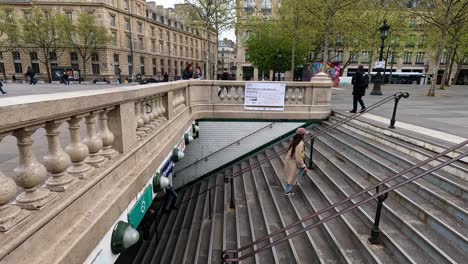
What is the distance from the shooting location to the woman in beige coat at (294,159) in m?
5.92

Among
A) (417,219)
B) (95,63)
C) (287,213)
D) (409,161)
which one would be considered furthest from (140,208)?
(95,63)

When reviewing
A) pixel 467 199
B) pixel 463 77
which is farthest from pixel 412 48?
pixel 467 199

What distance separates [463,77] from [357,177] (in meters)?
67.0

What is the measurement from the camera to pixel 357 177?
586 cm

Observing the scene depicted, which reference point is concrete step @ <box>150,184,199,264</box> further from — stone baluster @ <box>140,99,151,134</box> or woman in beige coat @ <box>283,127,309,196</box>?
stone baluster @ <box>140,99,151,134</box>

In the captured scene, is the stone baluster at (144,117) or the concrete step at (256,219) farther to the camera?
the concrete step at (256,219)

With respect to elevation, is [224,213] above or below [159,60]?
below

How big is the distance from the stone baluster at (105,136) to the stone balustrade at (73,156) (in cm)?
1

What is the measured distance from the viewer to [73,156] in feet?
7.97

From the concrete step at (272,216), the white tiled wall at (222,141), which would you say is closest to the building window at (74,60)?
the white tiled wall at (222,141)

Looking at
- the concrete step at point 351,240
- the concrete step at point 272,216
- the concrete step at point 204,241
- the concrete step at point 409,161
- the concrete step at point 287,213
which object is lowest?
the concrete step at point 204,241

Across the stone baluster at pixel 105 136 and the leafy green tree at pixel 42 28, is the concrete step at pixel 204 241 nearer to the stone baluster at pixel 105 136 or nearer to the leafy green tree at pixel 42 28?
the stone baluster at pixel 105 136

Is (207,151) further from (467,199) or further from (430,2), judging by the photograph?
(430,2)

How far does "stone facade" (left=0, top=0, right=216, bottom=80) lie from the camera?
163 ft
